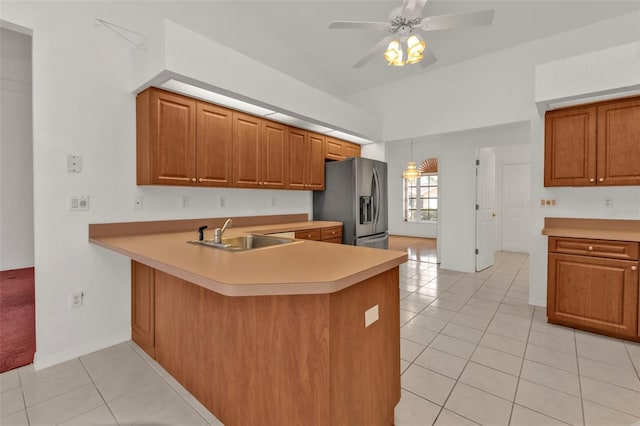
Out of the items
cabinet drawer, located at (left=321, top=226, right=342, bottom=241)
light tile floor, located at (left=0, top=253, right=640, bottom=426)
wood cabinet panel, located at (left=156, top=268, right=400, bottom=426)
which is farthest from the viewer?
cabinet drawer, located at (left=321, top=226, right=342, bottom=241)

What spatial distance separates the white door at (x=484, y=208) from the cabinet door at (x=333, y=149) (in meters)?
2.34

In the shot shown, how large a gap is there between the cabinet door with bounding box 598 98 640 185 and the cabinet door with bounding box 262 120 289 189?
320 cm

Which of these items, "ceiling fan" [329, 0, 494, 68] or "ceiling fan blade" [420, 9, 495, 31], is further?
"ceiling fan" [329, 0, 494, 68]

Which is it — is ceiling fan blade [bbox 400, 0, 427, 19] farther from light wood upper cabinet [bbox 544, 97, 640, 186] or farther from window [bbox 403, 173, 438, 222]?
window [bbox 403, 173, 438, 222]

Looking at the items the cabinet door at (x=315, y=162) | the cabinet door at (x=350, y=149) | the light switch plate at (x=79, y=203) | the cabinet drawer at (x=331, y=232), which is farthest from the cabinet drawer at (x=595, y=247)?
the light switch plate at (x=79, y=203)

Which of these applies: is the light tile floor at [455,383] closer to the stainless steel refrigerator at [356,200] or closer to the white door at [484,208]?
the stainless steel refrigerator at [356,200]

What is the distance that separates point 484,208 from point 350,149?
2.60 meters

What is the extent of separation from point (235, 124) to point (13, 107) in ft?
13.8

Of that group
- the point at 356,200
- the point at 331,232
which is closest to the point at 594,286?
the point at 356,200

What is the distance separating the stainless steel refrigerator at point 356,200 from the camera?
4.02 meters

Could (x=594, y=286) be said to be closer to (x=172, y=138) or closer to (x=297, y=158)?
(x=297, y=158)

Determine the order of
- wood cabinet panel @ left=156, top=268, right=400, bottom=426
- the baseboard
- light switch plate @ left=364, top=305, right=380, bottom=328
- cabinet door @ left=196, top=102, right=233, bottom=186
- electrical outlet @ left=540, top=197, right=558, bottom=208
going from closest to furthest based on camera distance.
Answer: wood cabinet panel @ left=156, top=268, right=400, bottom=426 < light switch plate @ left=364, top=305, right=380, bottom=328 < the baseboard < cabinet door @ left=196, top=102, right=233, bottom=186 < electrical outlet @ left=540, top=197, right=558, bottom=208

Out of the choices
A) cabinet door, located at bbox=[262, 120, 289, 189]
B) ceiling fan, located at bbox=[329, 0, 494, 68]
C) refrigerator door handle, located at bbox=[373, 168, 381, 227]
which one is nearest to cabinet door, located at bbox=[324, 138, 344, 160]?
refrigerator door handle, located at bbox=[373, 168, 381, 227]

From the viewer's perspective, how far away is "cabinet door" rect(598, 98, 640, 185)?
2.64 m
